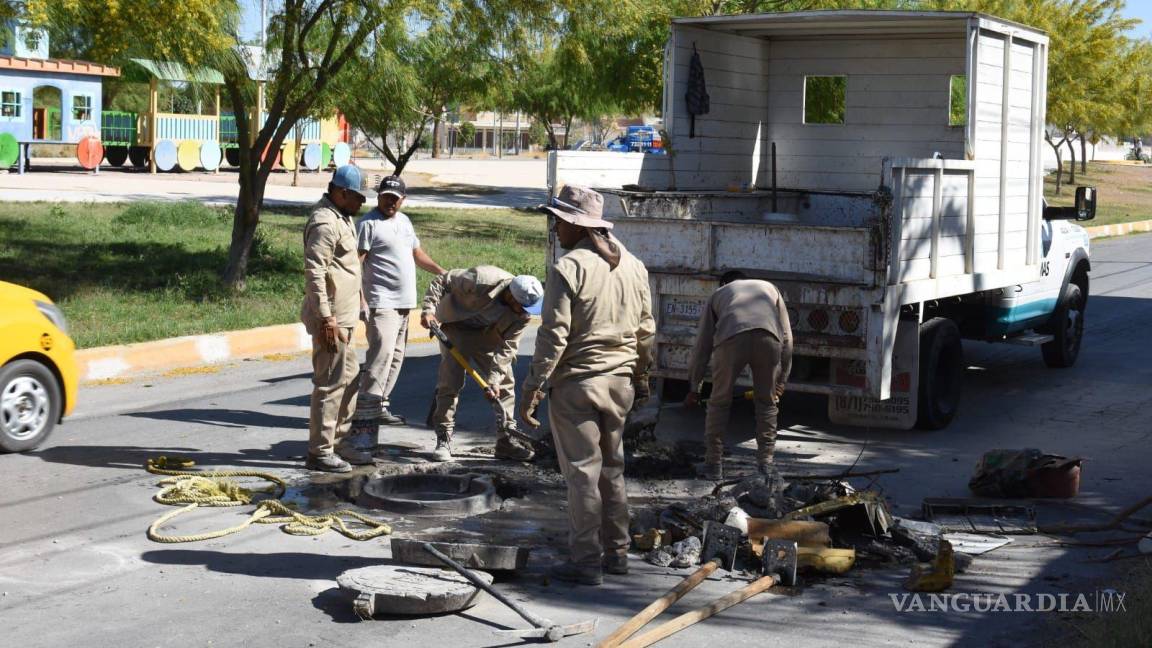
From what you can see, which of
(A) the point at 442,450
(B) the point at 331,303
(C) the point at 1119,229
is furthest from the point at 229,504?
(C) the point at 1119,229

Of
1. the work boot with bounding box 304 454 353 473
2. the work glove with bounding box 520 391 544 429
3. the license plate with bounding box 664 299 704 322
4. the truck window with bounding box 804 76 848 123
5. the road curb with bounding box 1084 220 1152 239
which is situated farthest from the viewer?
the road curb with bounding box 1084 220 1152 239

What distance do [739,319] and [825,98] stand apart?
621 centimetres

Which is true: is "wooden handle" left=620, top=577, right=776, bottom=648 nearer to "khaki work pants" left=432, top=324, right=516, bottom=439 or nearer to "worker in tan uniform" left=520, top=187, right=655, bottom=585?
"worker in tan uniform" left=520, top=187, right=655, bottom=585

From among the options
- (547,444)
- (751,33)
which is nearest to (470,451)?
(547,444)

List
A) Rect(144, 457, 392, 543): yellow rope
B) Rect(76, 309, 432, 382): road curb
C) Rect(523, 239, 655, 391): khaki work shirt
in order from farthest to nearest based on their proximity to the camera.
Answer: Rect(76, 309, 432, 382): road curb, Rect(144, 457, 392, 543): yellow rope, Rect(523, 239, 655, 391): khaki work shirt

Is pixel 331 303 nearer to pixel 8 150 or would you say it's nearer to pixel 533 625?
pixel 533 625

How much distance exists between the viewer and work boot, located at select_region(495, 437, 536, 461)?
8.84m

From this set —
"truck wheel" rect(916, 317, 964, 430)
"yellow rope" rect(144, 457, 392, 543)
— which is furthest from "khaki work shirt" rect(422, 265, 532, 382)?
"truck wheel" rect(916, 317, 964, 430)

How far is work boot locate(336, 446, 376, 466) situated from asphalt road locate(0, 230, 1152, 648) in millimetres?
335

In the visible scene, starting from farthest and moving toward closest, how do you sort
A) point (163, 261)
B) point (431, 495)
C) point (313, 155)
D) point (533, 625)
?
point (313, 155), point (163, 261), point (431, 495), point (533, 625)

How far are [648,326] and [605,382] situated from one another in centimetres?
64

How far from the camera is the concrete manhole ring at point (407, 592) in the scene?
5.68m

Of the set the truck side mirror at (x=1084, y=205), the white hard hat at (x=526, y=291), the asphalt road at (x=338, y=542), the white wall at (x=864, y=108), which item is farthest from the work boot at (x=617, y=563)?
the truck side mirror at (x=1084, y=205)

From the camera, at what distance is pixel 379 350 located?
8.95 m
